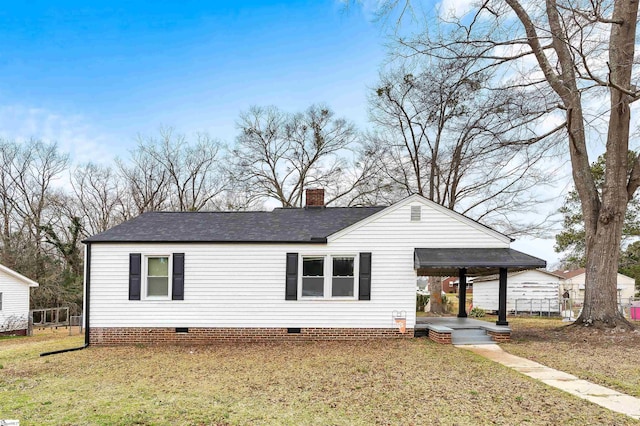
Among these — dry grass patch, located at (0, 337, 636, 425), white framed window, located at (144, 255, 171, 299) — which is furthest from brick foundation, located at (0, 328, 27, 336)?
white framed window, located at (144, 255, 171, 299)

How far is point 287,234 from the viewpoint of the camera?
1221 centimetres

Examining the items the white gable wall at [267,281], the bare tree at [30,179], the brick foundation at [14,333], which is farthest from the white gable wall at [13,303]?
the white gable wall at [267,281]

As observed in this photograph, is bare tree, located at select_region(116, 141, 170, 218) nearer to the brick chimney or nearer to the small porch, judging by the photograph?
the brick chimney

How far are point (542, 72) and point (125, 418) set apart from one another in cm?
1560

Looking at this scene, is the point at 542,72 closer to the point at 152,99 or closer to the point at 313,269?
the point at 313,269

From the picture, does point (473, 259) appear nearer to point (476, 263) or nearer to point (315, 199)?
point (476, 263)

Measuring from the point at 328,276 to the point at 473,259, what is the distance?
162 inches

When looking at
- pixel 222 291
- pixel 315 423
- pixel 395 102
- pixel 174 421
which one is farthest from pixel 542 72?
pixel 174 421

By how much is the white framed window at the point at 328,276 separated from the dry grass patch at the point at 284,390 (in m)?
1.98

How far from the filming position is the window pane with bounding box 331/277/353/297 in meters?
11.9

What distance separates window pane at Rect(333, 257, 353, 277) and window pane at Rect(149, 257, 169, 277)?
499 centimetres

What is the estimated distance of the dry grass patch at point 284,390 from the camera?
207 inches

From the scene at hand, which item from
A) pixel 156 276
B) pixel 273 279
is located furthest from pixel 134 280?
pixel 273 279

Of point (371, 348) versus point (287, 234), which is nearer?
point (371, 348)
